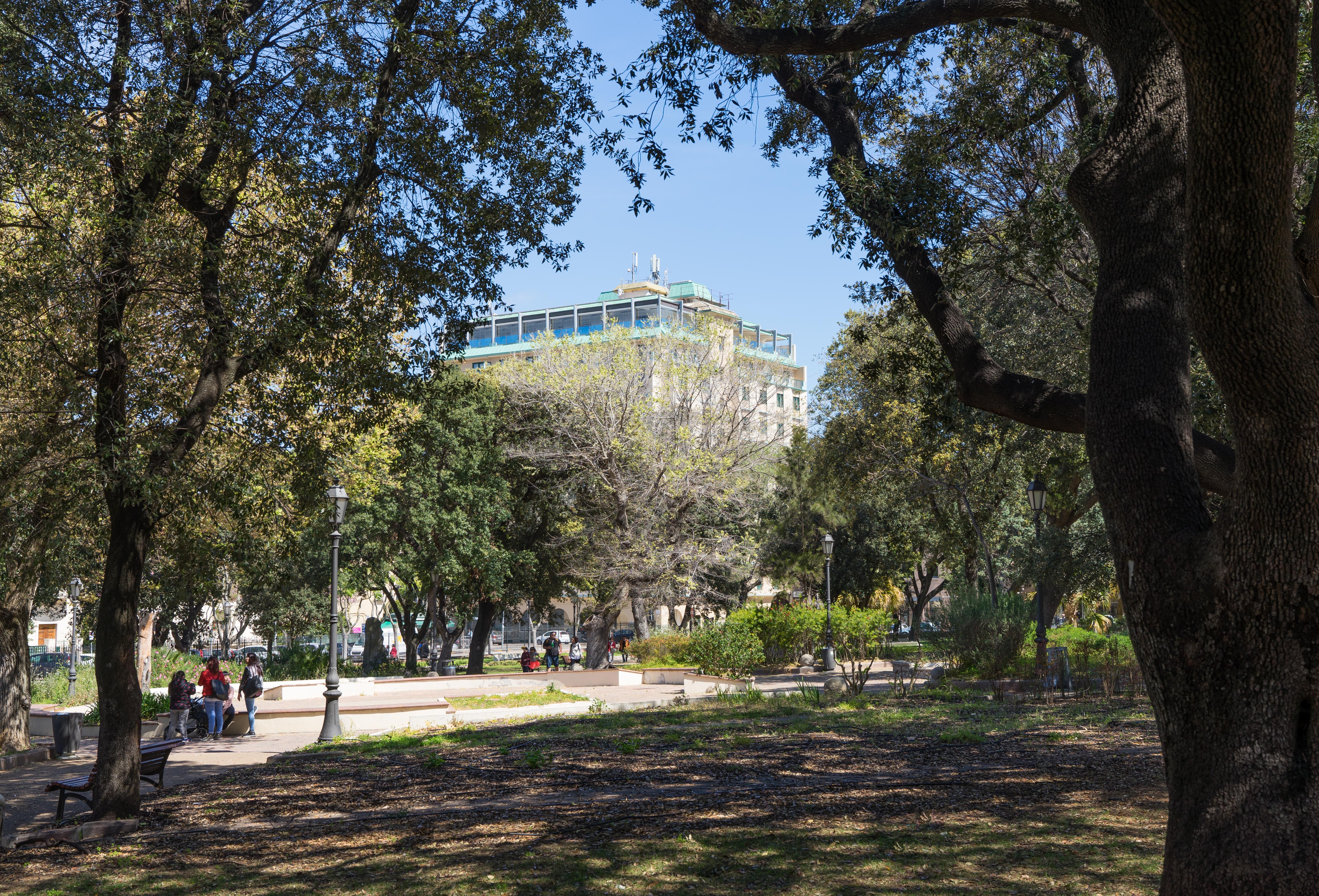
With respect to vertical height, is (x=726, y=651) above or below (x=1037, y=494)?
below

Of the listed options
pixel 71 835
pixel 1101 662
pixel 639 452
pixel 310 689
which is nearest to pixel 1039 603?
pixel 1101 662

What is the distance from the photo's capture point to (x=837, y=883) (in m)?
6.36

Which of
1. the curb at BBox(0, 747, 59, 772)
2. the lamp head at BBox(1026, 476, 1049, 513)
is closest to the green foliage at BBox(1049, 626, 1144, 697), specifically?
the lamp head at BBox(1026, 476, 1049, 513)

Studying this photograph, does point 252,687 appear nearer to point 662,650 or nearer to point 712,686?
point 712,686

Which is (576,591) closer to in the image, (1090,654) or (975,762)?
Result: (1090,654)

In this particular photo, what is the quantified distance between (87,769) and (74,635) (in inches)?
663

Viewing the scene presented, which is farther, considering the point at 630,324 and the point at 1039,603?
the point at 630,324

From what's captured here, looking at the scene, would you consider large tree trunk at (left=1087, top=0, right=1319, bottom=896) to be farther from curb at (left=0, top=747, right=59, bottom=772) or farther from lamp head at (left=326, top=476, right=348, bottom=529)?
curb at (left=0, top=747, right=59, bottom=772)

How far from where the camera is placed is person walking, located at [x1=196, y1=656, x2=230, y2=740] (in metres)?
18.6

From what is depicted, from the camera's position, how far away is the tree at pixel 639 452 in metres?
31.9

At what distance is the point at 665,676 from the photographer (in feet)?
94.1

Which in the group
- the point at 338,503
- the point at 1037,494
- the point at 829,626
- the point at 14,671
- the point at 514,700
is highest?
the point at 1037,494

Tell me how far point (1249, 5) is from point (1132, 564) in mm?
2500

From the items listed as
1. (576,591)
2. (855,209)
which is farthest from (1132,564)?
(576,591)
